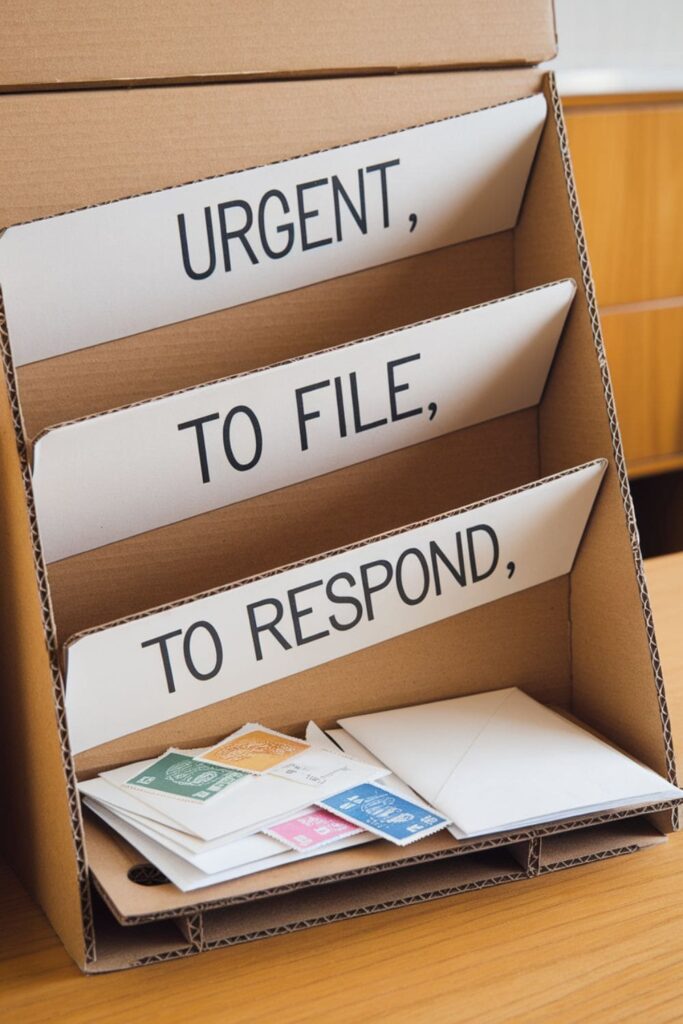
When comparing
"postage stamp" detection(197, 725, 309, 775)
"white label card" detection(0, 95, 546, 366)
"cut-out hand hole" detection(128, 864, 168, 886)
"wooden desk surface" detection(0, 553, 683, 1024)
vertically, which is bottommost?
"wooden desk surface" detection(0, 553, 683, 1024)

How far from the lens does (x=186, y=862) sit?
0.64 metres

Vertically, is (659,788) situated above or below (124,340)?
below

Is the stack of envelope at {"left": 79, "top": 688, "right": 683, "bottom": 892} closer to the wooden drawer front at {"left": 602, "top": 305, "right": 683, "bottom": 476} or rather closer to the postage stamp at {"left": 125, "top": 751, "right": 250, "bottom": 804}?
the postage stamp at {"left": 125, "top": 751, "right": 250, "bottom": 804}

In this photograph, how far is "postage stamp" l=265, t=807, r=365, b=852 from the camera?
25.8 inches

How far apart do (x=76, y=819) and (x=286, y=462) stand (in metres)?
0.27

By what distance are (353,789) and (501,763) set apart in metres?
0.11


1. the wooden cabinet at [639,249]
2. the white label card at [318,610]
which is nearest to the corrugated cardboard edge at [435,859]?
the white label card at [318,610]

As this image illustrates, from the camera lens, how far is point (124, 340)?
2.43 feet

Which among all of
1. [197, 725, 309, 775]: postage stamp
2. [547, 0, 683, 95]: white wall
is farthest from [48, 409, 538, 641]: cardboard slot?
[547, 0, 683, 95]: white wall

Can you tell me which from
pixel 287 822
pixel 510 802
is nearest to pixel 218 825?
pixel 287 822

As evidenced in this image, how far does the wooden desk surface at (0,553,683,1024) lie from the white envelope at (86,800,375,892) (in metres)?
0.04

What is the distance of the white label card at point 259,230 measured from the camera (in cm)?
70

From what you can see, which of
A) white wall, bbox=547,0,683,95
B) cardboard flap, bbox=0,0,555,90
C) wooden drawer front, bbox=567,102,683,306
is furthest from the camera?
white wall, bbox=547,0,683,95

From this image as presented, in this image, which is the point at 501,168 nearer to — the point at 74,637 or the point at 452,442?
the point at 452,442
